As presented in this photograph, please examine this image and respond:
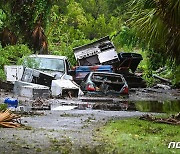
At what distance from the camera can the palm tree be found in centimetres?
1003

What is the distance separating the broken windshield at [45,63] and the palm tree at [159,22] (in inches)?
389

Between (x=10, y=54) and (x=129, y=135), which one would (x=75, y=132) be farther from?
(x=10, y=54)

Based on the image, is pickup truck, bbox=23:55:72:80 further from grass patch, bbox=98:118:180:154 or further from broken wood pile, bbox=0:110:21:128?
broken wood pile, bbox=0:110:21:128

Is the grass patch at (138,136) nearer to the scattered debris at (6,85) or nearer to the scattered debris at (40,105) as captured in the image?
the scattered debris at (40,105)

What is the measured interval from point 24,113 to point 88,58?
15503mm

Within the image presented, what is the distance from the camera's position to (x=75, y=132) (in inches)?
365

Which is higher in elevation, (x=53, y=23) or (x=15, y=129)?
(x=53, y=23)

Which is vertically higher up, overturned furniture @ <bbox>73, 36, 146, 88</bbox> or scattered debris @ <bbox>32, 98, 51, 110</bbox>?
overturned furniture @ <bbox>73, 36, 146, 88</bbox>

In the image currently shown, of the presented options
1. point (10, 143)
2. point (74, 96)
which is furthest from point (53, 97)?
point (10, 143)

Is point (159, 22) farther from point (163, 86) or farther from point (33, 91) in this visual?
point (163, 86)

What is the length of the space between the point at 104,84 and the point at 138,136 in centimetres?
1213

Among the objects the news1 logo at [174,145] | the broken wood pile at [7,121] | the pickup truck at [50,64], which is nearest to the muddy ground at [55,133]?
the broken wood pile at [7,121]

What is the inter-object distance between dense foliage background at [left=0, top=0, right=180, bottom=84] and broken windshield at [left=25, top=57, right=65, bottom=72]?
1.46 meters

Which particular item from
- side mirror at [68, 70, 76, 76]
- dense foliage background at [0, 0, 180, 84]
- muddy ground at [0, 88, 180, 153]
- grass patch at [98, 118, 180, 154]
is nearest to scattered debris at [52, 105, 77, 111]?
muddy ground at [0, 88, 180, 153]
